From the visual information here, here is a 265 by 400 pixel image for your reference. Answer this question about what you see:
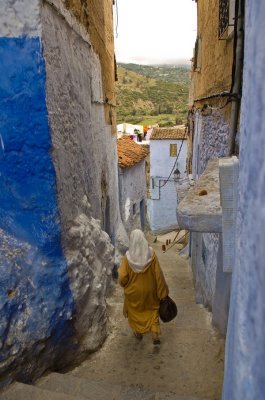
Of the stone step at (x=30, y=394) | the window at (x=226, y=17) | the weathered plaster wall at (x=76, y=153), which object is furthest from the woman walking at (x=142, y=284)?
the window at (x=226, y=17)

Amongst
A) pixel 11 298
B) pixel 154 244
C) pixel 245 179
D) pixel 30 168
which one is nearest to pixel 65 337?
pixel 11 298

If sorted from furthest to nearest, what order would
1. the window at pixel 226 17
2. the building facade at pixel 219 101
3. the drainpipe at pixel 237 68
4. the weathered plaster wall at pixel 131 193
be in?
the weathered plaster wall at pixel 131 193 → the window at pixel 226 17 → the building facade at pixel 219 101 → the drainpipe at pixel 237 68

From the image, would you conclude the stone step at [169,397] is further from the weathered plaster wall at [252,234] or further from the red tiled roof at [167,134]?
the red tiled roof at [167,134]

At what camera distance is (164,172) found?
23.0 metres

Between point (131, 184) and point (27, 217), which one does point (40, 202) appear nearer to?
point (27, 217)

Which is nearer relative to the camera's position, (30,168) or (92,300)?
(30,168)

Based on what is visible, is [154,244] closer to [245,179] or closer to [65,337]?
[65,337]

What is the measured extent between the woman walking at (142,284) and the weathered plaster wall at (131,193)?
6764 mm

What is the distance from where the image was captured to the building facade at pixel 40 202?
3223 mm

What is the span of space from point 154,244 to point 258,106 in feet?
47.7

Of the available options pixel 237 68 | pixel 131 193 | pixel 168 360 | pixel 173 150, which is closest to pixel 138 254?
pixel 168 360

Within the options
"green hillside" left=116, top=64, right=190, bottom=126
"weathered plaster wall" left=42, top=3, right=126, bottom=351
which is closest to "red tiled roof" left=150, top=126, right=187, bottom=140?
"weathered plaster wall" left=42, top=3, right=126, bottom=351

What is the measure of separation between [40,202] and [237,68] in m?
2.63

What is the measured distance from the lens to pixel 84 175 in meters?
4.96
